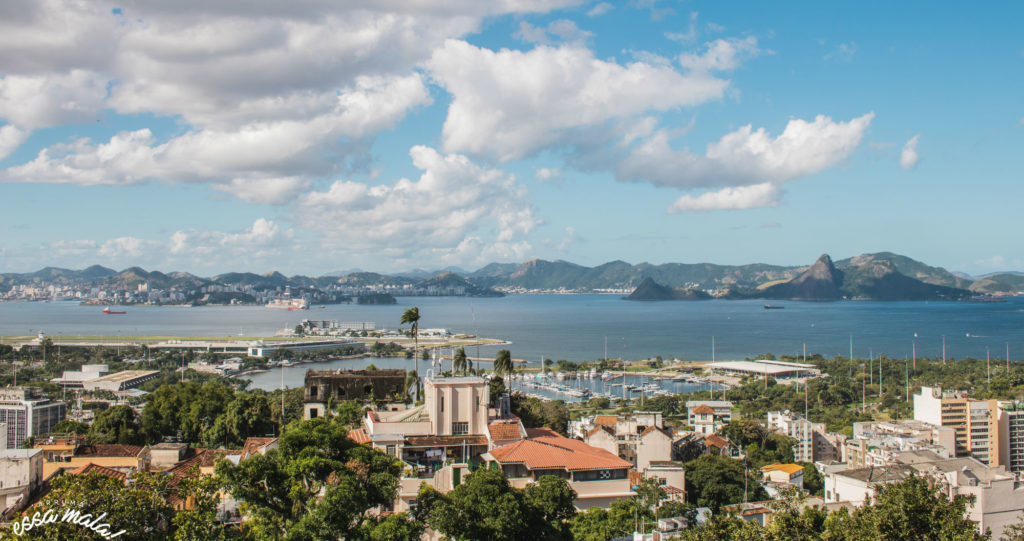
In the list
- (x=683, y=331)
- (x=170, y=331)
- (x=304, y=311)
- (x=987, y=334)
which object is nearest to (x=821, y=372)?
(x=683, y=331)

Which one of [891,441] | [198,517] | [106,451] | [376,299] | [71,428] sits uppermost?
[198,517]

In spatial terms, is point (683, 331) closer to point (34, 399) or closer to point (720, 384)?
point (720, 384)

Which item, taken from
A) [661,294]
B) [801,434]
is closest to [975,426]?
[801,434]

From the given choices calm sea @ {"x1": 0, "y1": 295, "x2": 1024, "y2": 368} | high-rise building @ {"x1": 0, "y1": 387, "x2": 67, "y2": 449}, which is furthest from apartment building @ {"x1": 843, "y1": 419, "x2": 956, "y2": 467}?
calm sea @ {"x1": 0, "y1": 295, "x2": 1024, "y2": 368}

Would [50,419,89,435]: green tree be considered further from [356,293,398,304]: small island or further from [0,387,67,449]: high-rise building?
[356,293,398,304]: small island

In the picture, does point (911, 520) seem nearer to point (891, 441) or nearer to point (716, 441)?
point (716, 441)
